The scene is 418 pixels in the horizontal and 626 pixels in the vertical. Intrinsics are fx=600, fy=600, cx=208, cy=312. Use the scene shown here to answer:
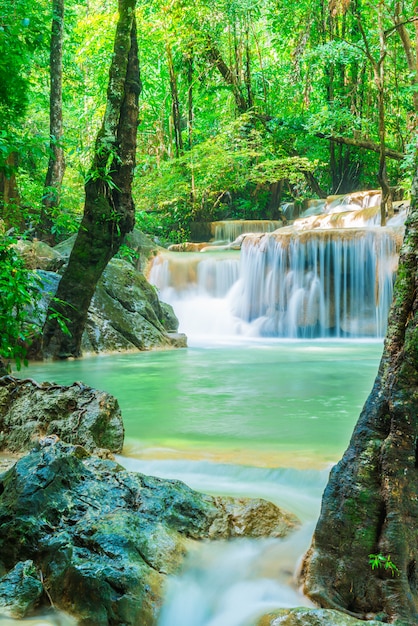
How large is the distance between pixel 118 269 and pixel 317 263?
5.52 m

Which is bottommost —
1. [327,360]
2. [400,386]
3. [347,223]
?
[327,360]

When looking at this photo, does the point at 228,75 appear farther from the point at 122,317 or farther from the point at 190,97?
the point at 122,317

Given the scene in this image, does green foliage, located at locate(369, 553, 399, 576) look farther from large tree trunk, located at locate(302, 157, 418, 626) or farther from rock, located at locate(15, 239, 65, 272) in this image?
rock, located at locate(15, 239, 65, 272)

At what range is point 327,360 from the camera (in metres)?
10.0

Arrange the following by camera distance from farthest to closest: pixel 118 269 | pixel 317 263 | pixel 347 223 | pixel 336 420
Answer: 1. pixel 347 223
2. pixel 317 263
3. pixel 118 269
4. pixel 336 420

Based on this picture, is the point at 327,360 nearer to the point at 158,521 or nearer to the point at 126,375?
the point at 126,375

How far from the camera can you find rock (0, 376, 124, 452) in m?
4.08

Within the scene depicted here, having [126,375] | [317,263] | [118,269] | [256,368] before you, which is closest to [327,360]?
[256,368]

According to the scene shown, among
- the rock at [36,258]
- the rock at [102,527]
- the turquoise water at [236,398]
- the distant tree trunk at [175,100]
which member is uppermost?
the distant tree trunk at [175,100]

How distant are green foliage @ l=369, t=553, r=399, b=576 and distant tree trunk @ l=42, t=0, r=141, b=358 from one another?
638cm

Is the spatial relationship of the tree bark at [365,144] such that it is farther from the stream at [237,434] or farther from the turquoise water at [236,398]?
the stream at [237,434]

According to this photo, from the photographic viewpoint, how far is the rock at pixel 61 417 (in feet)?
13.4

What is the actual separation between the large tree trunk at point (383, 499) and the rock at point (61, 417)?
1.97 meters

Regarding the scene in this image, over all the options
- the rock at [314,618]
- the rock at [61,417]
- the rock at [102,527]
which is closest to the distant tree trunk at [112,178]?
the rock at [61,417]
